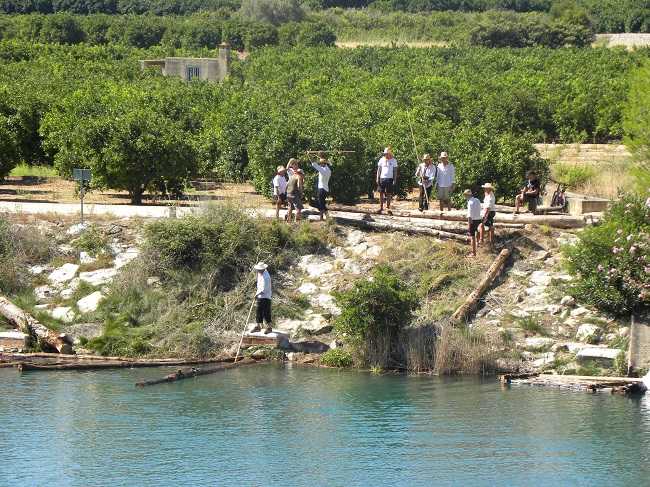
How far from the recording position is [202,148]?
42.3 m

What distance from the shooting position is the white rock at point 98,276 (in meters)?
30.7

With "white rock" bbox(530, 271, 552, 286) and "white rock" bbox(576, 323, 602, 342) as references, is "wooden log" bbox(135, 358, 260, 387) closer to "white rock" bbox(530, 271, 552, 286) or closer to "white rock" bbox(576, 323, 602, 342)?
"white rock" bbox(530, 271, 552, 286)

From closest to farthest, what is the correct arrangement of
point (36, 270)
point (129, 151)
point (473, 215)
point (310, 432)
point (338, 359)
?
1. point (310, 432)
2. point (338, 359)
3. point (473, 215)
4. point (36, 270)
5. point (129, 151)

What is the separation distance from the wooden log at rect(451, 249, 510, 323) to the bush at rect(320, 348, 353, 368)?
2.38 metres

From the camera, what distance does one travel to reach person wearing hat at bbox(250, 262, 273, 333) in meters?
28.2

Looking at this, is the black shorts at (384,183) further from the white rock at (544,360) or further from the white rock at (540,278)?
the white rock at (544,360)

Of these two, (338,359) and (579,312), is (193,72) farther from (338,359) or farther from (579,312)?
(579,312)

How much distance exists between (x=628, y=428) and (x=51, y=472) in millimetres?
9679

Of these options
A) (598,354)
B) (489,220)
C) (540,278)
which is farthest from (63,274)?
(598,354)

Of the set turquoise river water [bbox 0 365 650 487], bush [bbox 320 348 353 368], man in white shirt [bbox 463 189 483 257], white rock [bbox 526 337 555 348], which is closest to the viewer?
turquoise river water [bbox 0 365 650 487]

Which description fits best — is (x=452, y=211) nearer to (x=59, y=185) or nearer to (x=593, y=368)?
(x=593, y=368)

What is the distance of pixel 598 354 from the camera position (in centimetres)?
2623

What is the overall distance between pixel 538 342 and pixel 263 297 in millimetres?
5923

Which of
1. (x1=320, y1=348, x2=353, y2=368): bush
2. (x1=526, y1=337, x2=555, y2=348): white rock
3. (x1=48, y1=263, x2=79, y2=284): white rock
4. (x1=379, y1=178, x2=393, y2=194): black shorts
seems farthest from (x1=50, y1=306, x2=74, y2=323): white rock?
(x1=526, y1=337, x2=555, y2=348): white rock
